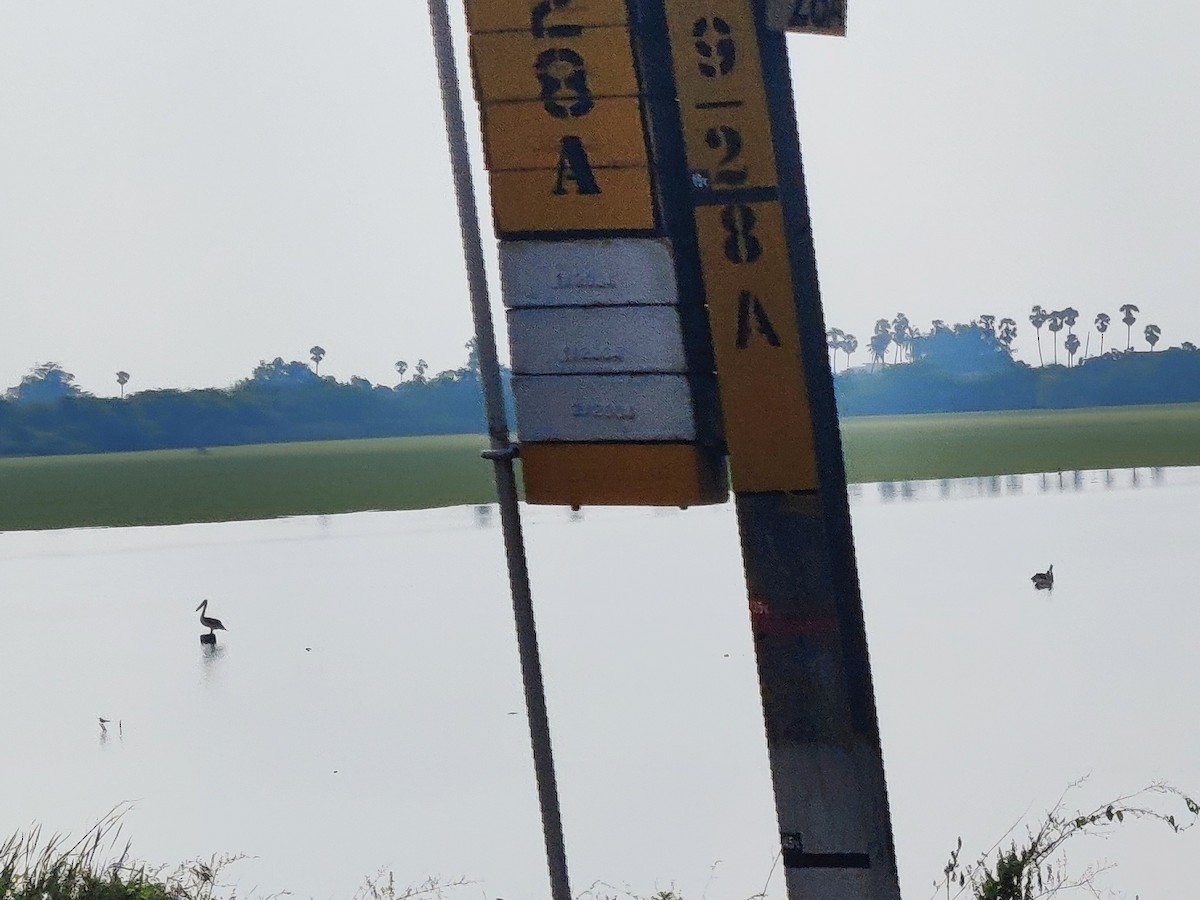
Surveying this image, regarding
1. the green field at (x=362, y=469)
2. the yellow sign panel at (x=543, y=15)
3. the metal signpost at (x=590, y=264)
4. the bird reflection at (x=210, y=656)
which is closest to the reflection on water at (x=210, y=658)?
the bird reflection at (x=210, y=656)

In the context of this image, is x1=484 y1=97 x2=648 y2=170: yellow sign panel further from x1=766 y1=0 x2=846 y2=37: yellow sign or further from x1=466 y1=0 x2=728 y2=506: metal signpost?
x1=766 y1=0 x2=846 y2=37: yellow sign

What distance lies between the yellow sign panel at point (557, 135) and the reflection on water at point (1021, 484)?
108 feet

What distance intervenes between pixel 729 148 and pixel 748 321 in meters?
0.29

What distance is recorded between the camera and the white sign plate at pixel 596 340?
3049 mm

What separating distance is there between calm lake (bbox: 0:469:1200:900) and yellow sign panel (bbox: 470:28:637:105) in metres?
4.12

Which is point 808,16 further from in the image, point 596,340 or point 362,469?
point 362,469

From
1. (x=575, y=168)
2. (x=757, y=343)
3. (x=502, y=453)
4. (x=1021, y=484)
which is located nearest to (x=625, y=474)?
(x=502, y=453)

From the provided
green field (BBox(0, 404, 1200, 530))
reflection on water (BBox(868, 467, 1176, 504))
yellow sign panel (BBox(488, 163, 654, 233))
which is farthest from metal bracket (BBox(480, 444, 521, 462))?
green field (BBox(0, 404, 1200, 530))

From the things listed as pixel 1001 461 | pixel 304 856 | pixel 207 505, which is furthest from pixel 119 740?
pixel 1001 461

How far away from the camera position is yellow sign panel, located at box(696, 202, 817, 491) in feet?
9.77

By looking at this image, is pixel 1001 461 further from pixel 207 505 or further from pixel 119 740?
pixel 119 740

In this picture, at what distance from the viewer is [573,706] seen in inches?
523

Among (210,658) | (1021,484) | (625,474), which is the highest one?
(625,474)

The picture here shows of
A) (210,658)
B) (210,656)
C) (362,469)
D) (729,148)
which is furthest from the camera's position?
(362,469)
